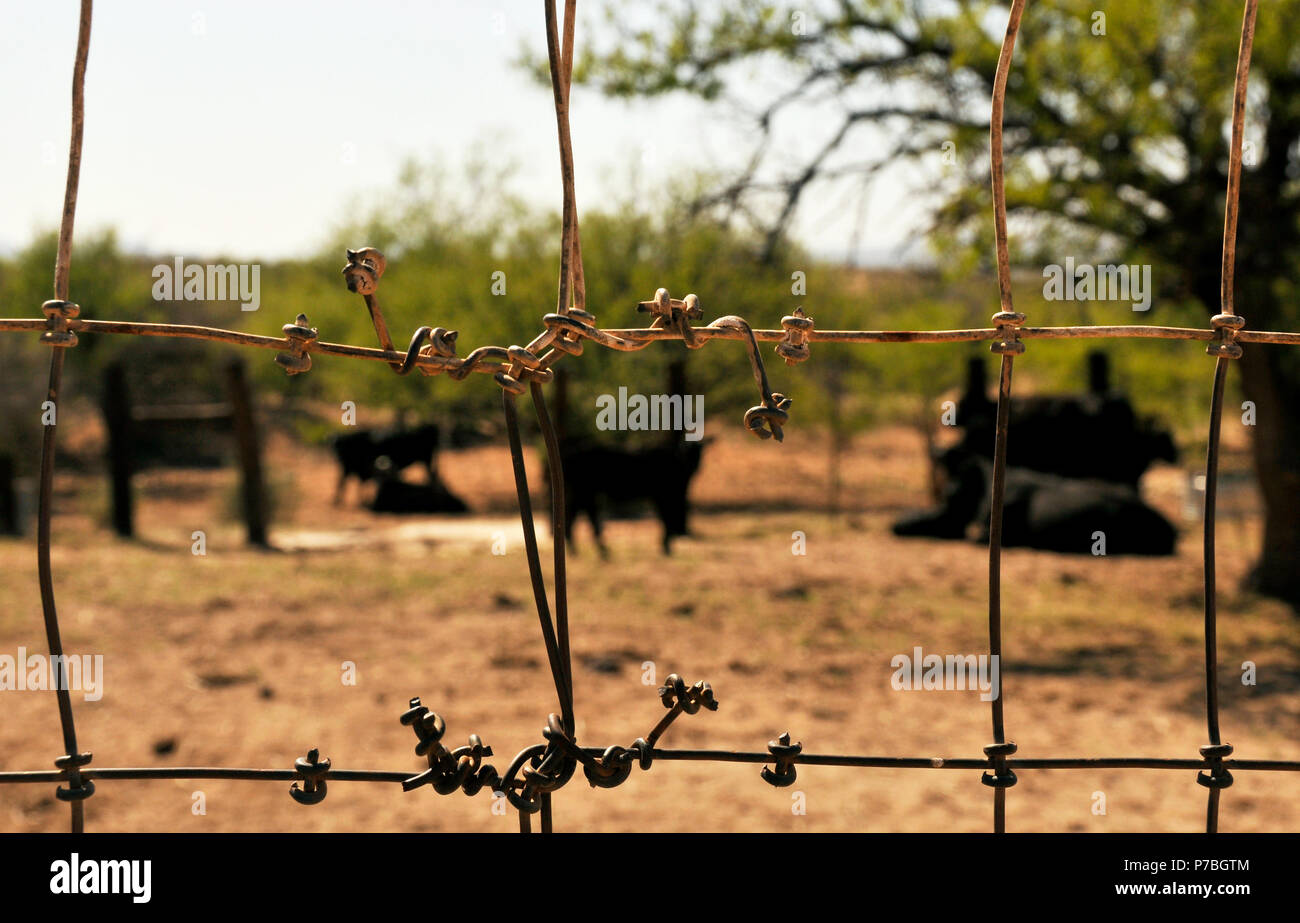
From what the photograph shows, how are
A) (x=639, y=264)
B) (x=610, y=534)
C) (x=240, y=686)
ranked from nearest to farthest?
(x=240, y=686)
(x=610, y=534)
(x=639, y=264)

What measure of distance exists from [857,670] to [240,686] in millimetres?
3308

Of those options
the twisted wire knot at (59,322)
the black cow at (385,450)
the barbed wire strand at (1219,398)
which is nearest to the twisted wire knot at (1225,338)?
the barbed wire strand at (1219,398)

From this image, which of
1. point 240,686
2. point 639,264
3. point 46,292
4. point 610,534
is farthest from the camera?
point 46,292

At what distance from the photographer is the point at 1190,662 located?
6.50m

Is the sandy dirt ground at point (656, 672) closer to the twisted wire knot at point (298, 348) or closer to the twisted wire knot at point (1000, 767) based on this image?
the twisted wire knot at point (1000, 767)

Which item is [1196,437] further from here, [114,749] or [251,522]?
[114,749]

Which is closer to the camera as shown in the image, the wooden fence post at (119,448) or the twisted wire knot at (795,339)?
the twisted wire knot at (795,339)

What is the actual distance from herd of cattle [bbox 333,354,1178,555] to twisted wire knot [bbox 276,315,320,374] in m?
8.34

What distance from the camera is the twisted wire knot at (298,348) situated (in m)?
1.10

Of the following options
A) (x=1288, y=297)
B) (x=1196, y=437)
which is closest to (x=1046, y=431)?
(x=1288, y=297)

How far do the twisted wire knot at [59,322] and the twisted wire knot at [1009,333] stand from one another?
98cm

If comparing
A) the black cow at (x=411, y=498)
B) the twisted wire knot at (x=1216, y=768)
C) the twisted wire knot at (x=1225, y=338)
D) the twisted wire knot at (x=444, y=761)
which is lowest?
the twisted wire knot at (x=1216, y=768)

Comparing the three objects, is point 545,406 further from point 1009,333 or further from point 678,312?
point 1009,333

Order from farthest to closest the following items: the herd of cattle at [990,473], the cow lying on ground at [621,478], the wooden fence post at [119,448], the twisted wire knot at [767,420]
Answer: the wooden fence post at [119,448] < the cow lying on ground at [621,478] < the herd of cattle at [990,473] < the twisted wire knot at [767,420]
